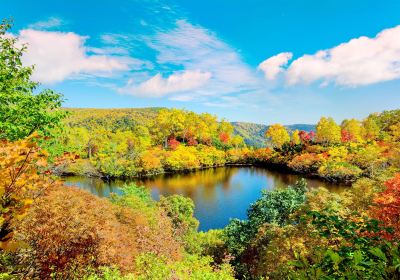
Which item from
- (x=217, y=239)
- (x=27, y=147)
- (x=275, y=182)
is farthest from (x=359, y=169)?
(x=27, y=147)

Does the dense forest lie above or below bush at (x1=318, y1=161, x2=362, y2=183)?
above

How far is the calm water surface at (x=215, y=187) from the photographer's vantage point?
3022 cm

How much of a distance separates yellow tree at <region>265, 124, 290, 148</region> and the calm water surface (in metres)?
17.0

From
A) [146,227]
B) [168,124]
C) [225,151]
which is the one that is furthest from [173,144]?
[146,227]

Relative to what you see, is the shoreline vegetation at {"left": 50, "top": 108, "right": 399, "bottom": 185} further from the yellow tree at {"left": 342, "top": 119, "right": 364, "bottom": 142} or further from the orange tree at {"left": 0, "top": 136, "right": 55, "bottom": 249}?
the orange tree at {"left": 0, "top": 136, "right": 55, "bottom": 249}

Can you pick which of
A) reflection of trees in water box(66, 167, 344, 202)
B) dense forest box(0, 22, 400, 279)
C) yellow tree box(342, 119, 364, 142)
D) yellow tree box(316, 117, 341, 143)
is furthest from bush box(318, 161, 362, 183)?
yellow tree box(342, 119, 364, 142)

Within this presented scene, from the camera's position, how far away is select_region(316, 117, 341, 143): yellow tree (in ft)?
196

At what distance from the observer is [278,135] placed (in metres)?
75.6

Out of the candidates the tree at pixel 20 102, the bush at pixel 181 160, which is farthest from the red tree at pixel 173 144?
the tree at pixel 20 102

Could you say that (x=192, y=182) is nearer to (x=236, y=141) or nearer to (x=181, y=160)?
(x=181, y=160)

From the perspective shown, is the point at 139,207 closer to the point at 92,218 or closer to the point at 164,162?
the point at 92,218

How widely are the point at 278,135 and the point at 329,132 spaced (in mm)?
17094

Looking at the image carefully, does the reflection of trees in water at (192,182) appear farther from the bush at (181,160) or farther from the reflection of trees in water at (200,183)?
the bush at (181,160)

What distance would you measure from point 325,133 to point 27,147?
63.5 meters
